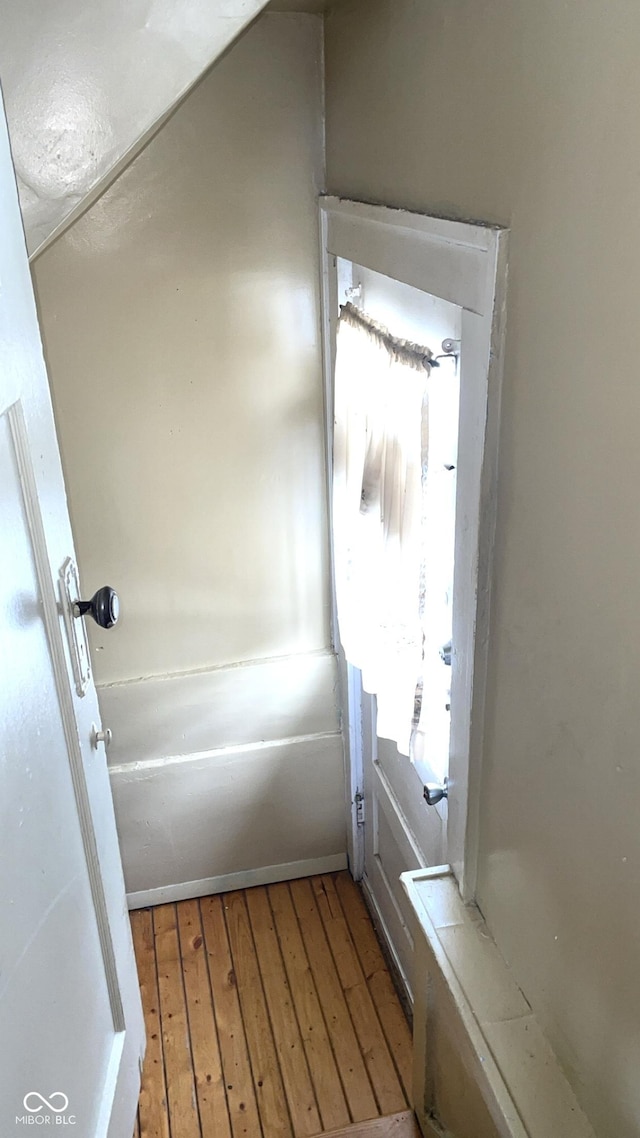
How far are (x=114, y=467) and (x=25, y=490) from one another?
100cm

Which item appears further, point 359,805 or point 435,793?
point 359,805

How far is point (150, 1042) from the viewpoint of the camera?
2.14 m

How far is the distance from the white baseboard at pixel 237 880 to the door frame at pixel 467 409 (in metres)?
1.21

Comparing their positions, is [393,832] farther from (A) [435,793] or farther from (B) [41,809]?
(B) [41,809]

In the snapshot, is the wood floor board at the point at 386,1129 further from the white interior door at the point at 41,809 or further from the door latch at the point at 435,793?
the door latch at the point at 435,793

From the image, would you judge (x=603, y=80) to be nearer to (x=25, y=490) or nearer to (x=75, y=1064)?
(x=25, y=490)

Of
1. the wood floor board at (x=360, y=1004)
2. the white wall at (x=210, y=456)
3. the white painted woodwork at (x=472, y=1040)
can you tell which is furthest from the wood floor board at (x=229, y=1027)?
the white painted woodwork at (x=472, y=1040)

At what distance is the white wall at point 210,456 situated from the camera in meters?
1.92

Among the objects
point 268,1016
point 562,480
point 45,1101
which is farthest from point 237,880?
point 562,480

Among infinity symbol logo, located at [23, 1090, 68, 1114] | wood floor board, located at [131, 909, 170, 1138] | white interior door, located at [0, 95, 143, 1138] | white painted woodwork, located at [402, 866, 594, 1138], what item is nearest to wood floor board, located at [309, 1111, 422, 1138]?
white painted woodwork, located at [402, 866, 594, 1138]

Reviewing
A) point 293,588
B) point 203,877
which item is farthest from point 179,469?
point 203,877

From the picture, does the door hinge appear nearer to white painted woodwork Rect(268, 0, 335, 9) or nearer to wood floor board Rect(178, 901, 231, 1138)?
wood floor board Rect(178, 901, 231, 1138)

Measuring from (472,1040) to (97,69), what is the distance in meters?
1.59

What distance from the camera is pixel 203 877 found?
256cm
